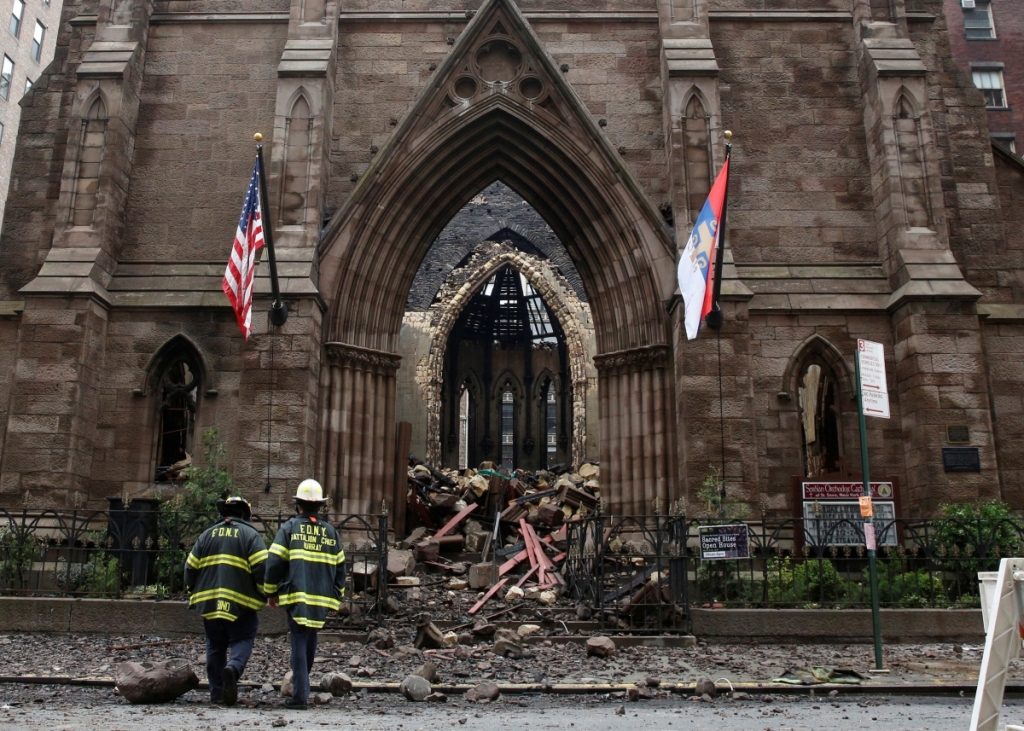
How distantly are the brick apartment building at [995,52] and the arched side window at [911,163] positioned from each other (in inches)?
1077

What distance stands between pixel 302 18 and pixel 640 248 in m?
7.18

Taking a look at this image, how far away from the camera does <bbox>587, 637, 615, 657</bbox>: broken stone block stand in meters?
9.62

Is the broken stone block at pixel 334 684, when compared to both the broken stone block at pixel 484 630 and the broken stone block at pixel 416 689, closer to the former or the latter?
the broken stone block at pixel 416 689

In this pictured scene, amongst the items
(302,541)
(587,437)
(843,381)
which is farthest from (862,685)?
(587,437)

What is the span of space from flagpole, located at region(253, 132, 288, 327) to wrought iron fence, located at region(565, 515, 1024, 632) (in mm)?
5532

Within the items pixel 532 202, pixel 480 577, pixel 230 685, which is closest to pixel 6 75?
pixel 532 202

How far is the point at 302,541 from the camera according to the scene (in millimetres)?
7219

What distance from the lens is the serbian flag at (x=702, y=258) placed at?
43.1ft

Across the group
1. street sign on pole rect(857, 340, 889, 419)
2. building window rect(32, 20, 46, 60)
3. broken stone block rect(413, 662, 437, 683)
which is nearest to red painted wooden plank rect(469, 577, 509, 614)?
broken stone block rect(413, 662, 437, 683)

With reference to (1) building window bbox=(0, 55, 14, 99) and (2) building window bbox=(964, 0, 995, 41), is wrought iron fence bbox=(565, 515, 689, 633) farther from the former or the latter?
(1) building window bbox=(0, 55, 14, 99)

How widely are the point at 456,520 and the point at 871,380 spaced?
1052 centimetres

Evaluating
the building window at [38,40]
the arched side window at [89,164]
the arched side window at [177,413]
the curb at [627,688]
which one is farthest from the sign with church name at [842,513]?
the building window at [38,40]

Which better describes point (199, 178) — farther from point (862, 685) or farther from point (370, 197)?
point (862, 685)

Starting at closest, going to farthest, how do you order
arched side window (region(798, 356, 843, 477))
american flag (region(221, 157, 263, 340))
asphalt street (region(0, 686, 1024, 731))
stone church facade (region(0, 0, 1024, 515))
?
asphalt street (region(0, 686, 1024, 731))
american flag (region(221, 157, 263, 340))
stone church facade (region(0, 0, 1024, 515))
arched side window (region(798, 356, 843, 477))
